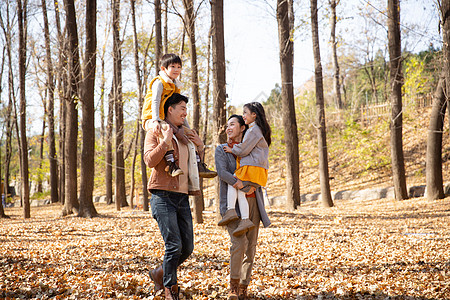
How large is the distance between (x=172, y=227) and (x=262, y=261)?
8.45ft

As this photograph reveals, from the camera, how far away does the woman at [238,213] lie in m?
3.56

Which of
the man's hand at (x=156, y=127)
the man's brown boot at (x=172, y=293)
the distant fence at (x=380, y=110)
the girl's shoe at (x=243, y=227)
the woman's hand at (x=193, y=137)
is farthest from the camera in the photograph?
the distant fence at (x=380, y=110)

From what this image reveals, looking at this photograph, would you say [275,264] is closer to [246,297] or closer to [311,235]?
[246,297]

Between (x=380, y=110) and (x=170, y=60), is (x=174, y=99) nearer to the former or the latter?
(x=170, y=60)

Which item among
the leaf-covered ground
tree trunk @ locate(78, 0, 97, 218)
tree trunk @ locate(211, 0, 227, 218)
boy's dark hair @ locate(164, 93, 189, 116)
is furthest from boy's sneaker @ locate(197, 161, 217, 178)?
tree trunk @ locate(78, 0, 97, 218)

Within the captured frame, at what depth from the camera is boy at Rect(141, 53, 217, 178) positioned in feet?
11.3

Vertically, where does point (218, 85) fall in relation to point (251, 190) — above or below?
above

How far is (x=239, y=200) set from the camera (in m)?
3.65

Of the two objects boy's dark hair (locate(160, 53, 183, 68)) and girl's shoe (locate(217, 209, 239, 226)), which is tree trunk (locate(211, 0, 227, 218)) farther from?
girl's shoe (locate(217, 209, 239, 226))

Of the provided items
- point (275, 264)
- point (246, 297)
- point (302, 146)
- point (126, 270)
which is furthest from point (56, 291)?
point (302, 146)

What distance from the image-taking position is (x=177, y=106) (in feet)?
11.9

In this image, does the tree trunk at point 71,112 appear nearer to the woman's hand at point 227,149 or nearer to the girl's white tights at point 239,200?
the woman's hand at point 227,149

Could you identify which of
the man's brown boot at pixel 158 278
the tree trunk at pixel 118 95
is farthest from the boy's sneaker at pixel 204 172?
the tree trunk at pixel 118 95

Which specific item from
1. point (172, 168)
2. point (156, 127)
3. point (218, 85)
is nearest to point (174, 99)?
point (156, 127)
